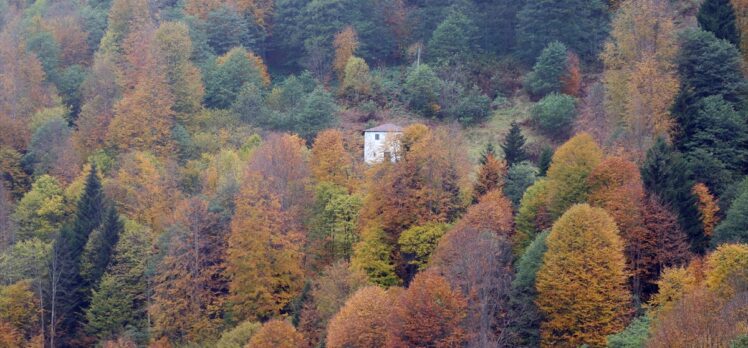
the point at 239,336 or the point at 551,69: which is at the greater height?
the point at 551,69

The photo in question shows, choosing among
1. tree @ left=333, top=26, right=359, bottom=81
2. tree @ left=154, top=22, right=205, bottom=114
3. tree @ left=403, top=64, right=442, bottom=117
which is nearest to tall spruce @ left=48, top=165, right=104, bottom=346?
tree @ left=154, top=22, right=205, bottom=114

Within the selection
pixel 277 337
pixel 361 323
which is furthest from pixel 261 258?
pixel 361 323

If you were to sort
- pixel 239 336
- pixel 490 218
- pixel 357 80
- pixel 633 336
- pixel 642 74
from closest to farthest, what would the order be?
pixel 633 336 < pixel 239 336 < pixel 490 218 < pixel 642 74 < pixel 357 80

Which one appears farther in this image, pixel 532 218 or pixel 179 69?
pixel 179 69

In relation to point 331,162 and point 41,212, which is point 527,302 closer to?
point 331,162

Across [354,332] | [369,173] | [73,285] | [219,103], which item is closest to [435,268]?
[354,332]

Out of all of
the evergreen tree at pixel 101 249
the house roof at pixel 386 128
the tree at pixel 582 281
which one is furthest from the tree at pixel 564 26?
the evergreen tree at pixel 101 249

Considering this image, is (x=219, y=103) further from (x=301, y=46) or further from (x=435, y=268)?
(x=435, y=268)
